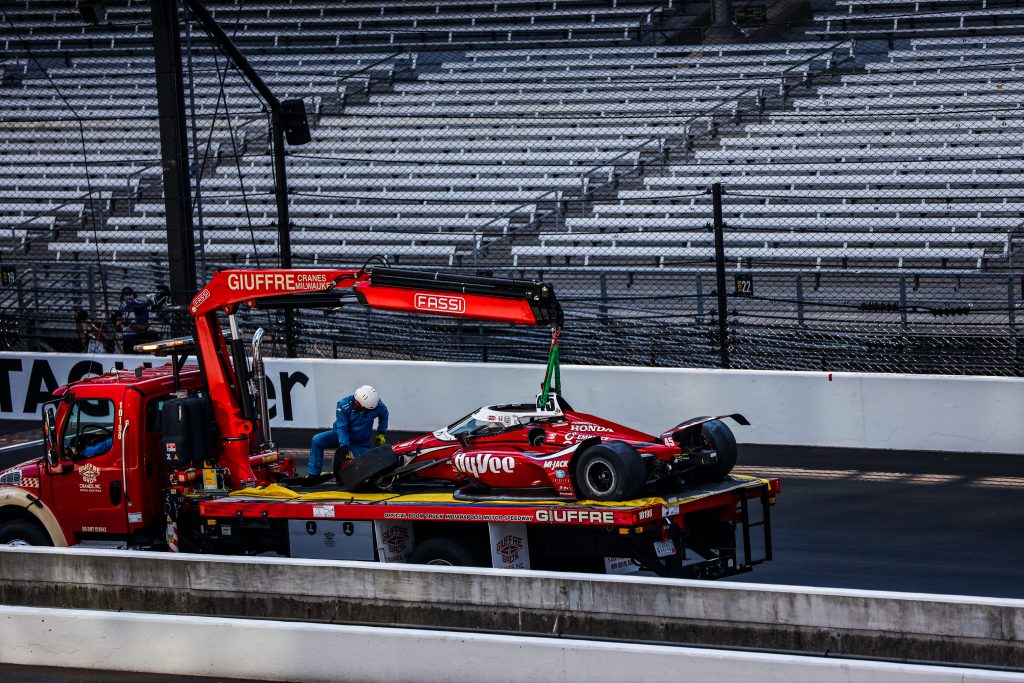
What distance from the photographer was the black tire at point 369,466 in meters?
10.8

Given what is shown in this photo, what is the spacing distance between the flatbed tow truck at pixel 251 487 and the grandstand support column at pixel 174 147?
6.46 meters

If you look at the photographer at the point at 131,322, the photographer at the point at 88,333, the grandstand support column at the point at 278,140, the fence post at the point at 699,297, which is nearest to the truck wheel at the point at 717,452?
the fence post at the point at 699,297

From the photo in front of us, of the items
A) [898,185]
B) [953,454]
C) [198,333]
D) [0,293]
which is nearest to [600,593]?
[198,333]

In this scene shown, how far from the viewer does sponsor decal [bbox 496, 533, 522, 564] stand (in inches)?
403

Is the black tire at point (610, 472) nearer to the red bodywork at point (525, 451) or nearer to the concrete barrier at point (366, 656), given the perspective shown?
the red bodywork at point (525, 451)

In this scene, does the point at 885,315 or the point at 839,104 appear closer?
the point at 885,315

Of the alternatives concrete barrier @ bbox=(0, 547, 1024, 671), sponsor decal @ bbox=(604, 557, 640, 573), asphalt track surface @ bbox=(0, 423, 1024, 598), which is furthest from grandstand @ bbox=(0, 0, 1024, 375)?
concrete barrier @ bbox=(0, 547, 1024, 671)

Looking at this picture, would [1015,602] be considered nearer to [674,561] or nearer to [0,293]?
[674,561]

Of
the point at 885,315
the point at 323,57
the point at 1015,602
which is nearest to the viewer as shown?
the point at 1015,602

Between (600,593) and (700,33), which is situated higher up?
(700,33)

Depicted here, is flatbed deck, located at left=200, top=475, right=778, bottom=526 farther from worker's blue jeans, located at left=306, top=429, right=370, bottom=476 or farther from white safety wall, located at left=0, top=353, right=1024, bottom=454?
white safety wall, located at left=0, top=353, right=1024, bottom=454

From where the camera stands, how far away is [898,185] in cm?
2159

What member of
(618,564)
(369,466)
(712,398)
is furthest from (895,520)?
(369,466)

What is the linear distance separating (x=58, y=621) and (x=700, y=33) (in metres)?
20.8
